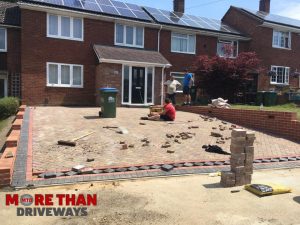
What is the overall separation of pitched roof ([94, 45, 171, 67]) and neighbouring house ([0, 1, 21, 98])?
190 inches

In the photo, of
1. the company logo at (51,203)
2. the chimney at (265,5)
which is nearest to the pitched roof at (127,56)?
the company logo at (51,203)

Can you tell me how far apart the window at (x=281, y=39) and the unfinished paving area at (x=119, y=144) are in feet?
53.9

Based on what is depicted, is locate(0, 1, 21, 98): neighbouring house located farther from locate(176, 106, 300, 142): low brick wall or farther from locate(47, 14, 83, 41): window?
locate(176, 106, 300, 142): low brick wall

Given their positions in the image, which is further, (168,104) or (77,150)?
(168,104)

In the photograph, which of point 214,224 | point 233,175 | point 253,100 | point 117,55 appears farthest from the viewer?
point 253,100

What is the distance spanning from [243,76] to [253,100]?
94.4 inches

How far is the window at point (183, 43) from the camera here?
22.2 meters

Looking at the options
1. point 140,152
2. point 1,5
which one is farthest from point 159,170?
point 1,5

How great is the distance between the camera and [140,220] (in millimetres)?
4191

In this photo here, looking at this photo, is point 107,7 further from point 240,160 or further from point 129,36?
point 240,160

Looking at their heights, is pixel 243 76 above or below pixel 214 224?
above

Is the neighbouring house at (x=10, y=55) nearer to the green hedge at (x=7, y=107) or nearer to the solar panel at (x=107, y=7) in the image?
the solar panel at (x=107, y=7)

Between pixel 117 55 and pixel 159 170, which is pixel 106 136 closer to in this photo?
pixel 159 170

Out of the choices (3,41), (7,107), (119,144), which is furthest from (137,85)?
(119,144)
